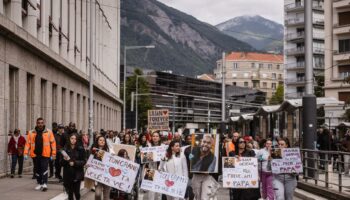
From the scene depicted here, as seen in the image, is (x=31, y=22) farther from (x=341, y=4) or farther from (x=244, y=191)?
(x=341, y=4)

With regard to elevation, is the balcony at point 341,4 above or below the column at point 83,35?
above

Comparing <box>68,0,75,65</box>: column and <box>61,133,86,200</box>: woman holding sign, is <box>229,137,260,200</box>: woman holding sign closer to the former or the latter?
<box>61,133,86,200</box>: woman holding sign

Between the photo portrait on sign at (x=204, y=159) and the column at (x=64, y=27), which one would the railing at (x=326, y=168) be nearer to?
the photo portrait on sign at (x=204, y=159)

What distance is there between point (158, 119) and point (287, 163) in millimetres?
23198

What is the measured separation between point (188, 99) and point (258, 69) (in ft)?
75.8

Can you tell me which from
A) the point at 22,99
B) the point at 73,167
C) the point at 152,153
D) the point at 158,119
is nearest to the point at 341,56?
the point at 158,119

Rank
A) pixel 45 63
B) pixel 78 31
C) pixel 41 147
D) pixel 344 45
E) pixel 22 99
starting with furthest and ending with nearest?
pixel 344 45 < pixel 78 31 < pixel 45 63 < pixel 22 99 < pixel 41 147

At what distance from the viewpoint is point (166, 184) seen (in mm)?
13484

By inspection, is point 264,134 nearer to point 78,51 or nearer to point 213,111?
point 78,51

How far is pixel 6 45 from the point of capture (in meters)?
22.9

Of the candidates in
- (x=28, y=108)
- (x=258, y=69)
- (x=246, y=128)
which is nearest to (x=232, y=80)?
(x=258, y=69)

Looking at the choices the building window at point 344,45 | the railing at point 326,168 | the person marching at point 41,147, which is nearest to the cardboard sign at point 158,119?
the railing at point 326,168

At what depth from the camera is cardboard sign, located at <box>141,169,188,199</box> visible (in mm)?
13398

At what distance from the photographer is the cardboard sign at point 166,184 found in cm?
1340
